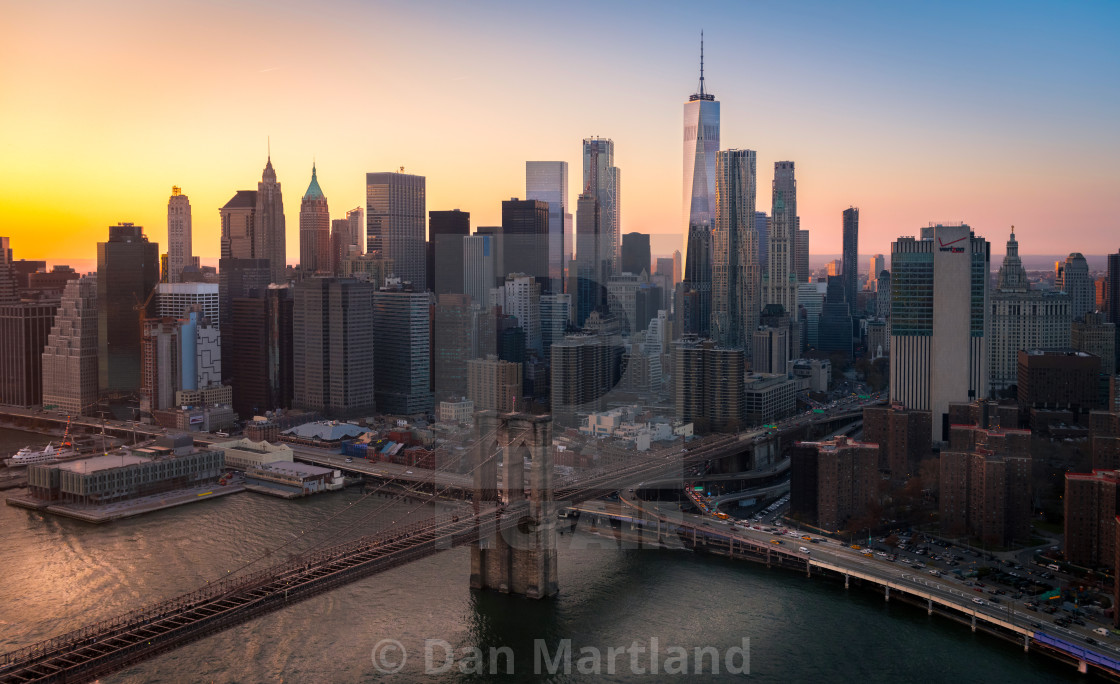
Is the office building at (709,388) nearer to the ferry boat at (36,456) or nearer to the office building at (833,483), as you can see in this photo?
the office building at (833,483)

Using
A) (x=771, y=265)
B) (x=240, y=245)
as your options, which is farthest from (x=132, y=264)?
(x=771, y=265)

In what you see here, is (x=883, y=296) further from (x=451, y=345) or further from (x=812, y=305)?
(x=451, y=345)

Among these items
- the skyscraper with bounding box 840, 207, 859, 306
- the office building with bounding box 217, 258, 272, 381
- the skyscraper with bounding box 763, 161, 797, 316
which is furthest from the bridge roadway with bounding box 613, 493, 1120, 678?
the skyscraper with bounding box 840, 207, 859, 306

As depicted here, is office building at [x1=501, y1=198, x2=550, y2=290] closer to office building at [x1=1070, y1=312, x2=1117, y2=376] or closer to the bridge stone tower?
the bridge stone tower

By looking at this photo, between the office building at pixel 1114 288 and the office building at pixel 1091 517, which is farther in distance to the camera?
the office building at pixel 1114 288

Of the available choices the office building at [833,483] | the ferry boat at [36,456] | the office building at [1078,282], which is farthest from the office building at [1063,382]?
the ferry boat at [36,456]

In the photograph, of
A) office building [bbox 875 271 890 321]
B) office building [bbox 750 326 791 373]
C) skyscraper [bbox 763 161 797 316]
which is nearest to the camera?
office building [bbox 750 326 791 373]

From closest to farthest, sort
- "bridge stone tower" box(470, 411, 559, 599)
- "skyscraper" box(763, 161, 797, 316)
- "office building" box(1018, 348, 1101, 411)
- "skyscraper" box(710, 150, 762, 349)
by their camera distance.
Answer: "bridge stone tower" box(470, 411, 559, 599) < "office building" box(1018, 348, 1101, 411) < "skyscraper" box(710, 150, 762, 349) < "skyscraper" box(763, 161, 797, 316)
